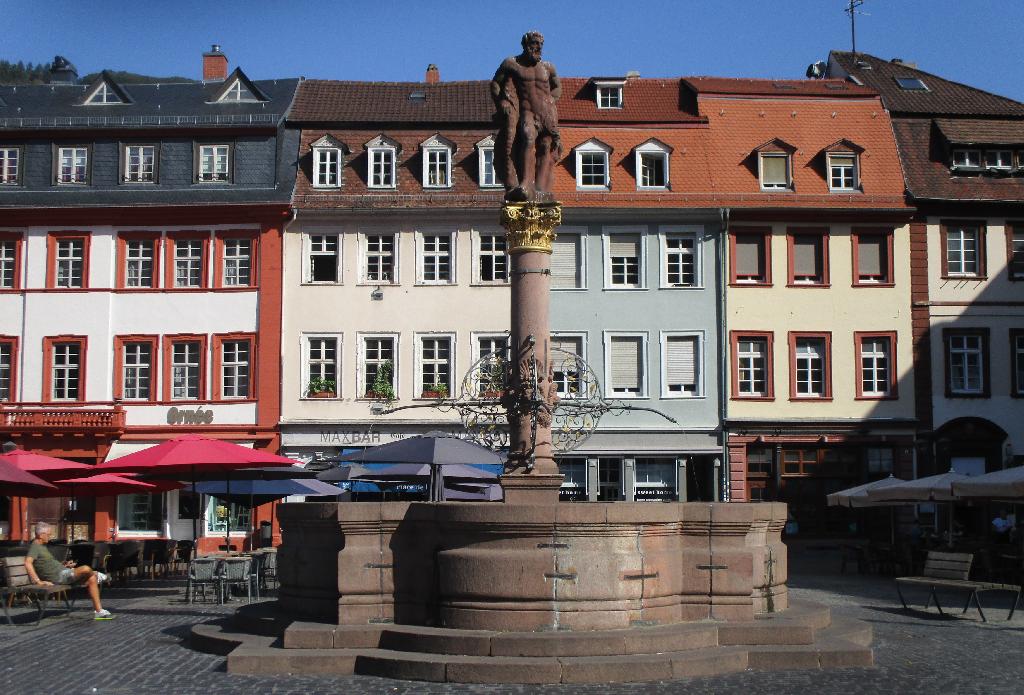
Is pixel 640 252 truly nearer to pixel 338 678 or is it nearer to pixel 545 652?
pixel 545 652

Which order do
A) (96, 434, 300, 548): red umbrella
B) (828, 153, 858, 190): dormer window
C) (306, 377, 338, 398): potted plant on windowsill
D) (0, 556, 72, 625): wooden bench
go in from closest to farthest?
(0, 556, 72, 625): wooden bench < (96, 434, 300, 548): red umbrella < (306, 377, 338, 398): potted plant on windowsill < (828, 153, 858, 190): dormer window

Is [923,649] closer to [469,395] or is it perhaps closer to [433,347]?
[469,395]

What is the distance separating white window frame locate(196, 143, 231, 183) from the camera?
3738 cm

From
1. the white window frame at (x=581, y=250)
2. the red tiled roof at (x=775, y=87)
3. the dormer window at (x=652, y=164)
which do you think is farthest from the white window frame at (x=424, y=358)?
the red tiled roof at (x=775, y=87)

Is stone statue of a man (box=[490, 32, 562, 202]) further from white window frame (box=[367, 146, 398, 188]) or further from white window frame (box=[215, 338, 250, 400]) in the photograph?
white window frame (box=[215, 338, 250, 400])

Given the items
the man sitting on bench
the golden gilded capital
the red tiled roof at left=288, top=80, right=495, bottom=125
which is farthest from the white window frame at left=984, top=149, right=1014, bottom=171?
the man sitting on bench

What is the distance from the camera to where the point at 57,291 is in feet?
121

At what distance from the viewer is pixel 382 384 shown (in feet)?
119

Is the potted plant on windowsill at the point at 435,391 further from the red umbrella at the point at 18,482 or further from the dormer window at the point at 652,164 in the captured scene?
the red umbrella at the point at 18,482

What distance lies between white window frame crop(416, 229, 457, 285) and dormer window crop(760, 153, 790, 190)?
8.25m

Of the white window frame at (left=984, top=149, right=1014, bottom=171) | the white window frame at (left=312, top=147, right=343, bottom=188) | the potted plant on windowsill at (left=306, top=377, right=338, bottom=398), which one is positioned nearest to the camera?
the potted plant on windowsill at (left=306, top=377, right=338, bottom=398)

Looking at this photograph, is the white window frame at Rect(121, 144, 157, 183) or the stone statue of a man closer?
the stone statue of a man

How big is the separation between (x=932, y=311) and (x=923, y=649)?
24.2m

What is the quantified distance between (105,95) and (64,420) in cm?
988
